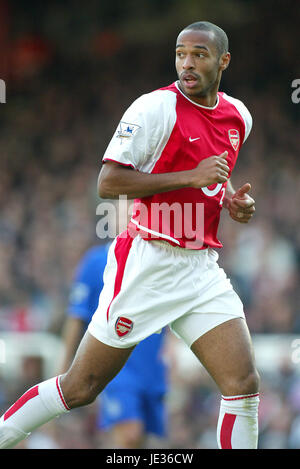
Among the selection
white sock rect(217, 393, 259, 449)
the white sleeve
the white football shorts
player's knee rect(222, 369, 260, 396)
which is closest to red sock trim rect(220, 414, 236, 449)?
white sock rect(217, 393, 259, 449)

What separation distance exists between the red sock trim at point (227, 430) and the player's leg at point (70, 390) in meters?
0.57

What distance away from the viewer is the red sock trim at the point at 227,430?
153 inches

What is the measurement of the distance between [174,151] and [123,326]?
89 cm

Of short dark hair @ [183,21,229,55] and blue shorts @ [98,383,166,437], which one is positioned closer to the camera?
short dark hair @ [183,21,229,55]

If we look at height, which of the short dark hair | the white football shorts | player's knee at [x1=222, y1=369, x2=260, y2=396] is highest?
the short dark hair

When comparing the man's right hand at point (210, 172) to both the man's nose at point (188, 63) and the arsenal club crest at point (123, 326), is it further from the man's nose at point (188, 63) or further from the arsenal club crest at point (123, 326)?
the arsenal club crest at point (123, 326)

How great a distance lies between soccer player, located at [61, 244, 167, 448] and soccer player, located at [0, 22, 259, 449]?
1.80 meters

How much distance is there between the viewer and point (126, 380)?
600cm

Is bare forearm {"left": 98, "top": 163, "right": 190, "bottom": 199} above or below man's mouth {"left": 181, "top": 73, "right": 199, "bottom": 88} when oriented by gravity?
below

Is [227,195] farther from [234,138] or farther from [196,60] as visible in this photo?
[196,60]

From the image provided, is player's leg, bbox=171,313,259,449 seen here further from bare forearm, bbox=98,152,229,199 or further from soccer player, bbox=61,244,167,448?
soccer player, bbox=61,244,167,448

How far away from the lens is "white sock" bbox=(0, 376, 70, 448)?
159 inches

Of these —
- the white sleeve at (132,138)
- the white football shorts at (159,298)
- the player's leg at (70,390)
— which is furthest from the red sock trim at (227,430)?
the white sleeve at (132,138)
